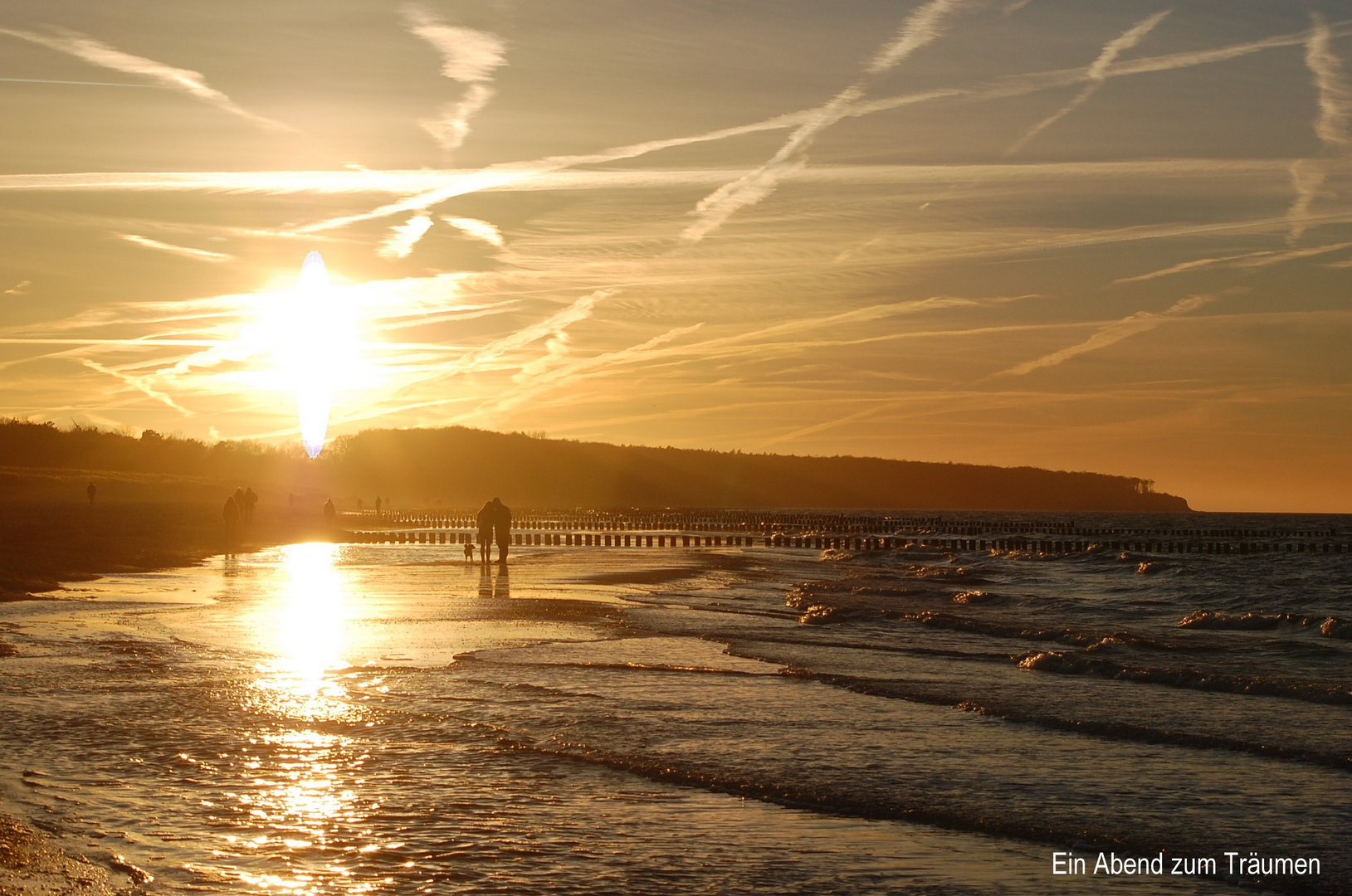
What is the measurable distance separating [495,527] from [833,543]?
1530 inches

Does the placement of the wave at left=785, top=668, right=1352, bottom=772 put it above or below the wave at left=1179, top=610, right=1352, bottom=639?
above

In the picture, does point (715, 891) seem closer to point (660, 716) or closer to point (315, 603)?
point (660, 716)

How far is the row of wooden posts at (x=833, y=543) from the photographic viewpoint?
6550 centimetres

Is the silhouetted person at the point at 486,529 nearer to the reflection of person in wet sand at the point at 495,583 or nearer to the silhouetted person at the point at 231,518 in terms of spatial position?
the reflection of person in wet sand at the point at 495,583

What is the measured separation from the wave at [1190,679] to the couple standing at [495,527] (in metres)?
22.1

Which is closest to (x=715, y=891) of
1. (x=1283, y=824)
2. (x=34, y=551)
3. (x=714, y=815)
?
(x=714, y=815)

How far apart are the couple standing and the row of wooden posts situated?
971 inches

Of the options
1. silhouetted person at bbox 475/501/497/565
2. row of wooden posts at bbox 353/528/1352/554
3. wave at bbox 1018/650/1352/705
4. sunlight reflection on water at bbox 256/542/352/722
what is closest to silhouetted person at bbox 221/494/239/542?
silhouetted person at bbox 475/501/497/565

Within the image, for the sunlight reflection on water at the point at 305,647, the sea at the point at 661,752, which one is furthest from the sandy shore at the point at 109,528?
the sea at the point at 661,752

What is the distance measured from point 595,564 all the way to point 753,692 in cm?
2972

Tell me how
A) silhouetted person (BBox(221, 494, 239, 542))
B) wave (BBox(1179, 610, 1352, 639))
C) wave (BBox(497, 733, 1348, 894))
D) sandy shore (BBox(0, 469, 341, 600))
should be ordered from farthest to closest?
silhouetted person (BBox(221, 494, 239, 542)) < sandy shore (BBox(0, 469, 341, 600)) < wave (BBox(1179, 610, 1352, 639)) < wave (BBox(497, 733, 1348, 894))

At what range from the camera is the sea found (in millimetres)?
6477

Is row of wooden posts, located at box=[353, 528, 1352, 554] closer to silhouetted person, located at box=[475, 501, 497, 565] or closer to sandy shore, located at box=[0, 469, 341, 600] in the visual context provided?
sandy shore, located at box=[0, 469, 341, 600]

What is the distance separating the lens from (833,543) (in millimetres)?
71688
